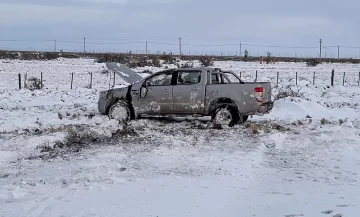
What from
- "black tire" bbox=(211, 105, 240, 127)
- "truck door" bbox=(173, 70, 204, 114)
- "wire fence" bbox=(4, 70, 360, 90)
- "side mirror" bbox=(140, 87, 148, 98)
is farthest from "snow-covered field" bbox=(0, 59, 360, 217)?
"wire fence" bbox=(4, 70, 360, 90)

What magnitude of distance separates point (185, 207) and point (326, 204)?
1897 mm

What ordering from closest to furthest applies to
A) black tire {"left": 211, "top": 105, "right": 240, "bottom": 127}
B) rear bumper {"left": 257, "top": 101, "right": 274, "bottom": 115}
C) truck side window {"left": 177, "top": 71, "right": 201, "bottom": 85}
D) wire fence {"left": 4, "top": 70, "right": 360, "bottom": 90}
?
rear bumper {"left": 257, "top": 101, "right": 274, "bottom": 115}
black tire {"left": 211, "top": 105, "right": 240, "bottom": 127}
truck side window {"left": 177, "top": 71, "right": 201, "bottom": 85}
wire fence {"left": 4, "top": 70, "right": 360, "bottom": 90}

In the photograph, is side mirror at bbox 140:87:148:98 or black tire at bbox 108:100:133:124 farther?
black tire at bbox 108:100:133:124

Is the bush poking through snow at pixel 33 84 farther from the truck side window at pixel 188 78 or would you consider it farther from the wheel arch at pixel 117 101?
the truck side window at pixel 188 78

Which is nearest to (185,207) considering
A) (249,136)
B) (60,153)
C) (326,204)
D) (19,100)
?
(326,204)

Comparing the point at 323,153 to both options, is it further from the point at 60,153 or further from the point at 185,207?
the point at 60,153

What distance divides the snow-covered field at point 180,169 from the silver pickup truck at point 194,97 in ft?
1.36

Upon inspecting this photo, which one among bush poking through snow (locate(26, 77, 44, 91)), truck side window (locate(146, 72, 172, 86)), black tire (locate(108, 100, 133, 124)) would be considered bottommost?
black tire (locate(108, 100, 133, 124))

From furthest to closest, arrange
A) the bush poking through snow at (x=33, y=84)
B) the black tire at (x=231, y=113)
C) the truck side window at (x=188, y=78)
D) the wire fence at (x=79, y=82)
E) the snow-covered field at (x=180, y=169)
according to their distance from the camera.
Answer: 1. the wire fence at (x=79, y=82)
2. the bush poking through snow at (x=33, y=84)
3. the truck side window at (x=188, y=78)
4. the black tire at (x=231, y=113)
5. the snow-covered field at (x=180, y=169)

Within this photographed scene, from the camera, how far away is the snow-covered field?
6.30m

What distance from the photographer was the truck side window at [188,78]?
42.5 ft

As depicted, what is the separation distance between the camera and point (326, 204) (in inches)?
249

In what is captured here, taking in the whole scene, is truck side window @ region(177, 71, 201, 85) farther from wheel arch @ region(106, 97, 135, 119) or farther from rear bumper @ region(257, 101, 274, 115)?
rear bumper @ region(257, 101, 274, 115)

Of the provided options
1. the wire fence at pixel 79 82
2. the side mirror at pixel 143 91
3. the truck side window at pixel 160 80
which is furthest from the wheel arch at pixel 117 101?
the wire fence at pixel 79 82
